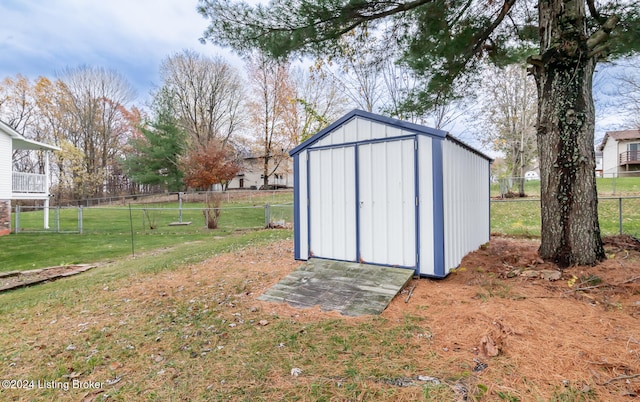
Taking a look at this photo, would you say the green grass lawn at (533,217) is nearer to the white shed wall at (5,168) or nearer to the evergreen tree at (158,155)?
the white shed wall at (5,168)

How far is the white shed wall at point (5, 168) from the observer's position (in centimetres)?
1355

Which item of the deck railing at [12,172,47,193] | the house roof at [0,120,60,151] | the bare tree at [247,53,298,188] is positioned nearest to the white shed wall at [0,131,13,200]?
the house roof at [0,120,60,151]

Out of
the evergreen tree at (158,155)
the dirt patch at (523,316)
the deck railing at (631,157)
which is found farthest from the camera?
the deck railing at (631,157)

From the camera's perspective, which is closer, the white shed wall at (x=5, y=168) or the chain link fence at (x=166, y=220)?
the chain link fence at (x=166, y=220)

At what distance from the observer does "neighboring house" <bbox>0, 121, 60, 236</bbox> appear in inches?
533

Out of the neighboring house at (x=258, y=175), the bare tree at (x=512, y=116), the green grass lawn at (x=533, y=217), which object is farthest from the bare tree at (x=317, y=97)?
the green grass lawn at (x=533, y=217)

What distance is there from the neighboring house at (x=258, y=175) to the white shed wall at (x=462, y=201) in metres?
22.7

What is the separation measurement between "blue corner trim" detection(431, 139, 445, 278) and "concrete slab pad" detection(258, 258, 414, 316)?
37cm

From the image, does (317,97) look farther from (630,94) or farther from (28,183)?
(28,183)

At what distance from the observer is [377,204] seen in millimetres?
4645

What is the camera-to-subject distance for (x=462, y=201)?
16.6ft

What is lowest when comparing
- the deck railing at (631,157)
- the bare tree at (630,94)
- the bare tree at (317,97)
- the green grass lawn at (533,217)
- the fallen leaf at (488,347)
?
the fallen leaf at (488,347)

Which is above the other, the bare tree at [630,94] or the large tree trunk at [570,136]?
the bare tree at [630,94]

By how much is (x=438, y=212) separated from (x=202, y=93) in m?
28.8
